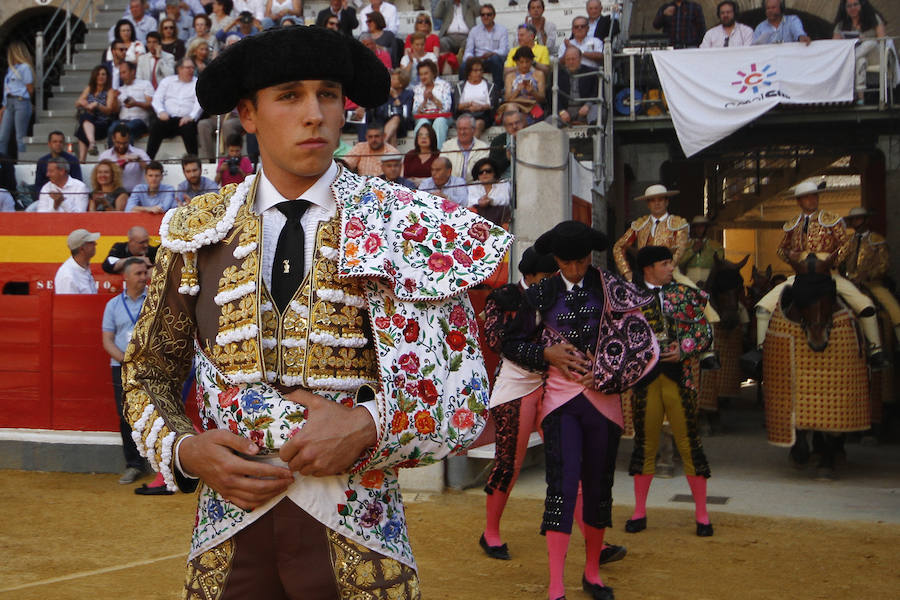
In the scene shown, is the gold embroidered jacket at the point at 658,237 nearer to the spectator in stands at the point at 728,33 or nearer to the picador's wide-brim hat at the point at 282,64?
the spectator in stands at the point at 728,33

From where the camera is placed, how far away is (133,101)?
502 inches

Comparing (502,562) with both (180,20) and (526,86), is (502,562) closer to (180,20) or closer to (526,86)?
(526,86)

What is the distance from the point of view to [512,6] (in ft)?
45.5

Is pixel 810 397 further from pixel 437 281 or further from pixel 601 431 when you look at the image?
pixel 437 281

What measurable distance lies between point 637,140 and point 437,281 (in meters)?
10.8

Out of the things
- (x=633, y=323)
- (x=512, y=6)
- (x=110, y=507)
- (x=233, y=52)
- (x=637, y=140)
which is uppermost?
(x=512, y=6)

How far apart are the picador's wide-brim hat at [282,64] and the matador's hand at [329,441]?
0.59 m

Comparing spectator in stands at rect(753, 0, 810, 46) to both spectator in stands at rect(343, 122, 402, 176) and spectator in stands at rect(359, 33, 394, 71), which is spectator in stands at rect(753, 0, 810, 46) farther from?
spectator in stands at rect(343, 122, 402, 176)

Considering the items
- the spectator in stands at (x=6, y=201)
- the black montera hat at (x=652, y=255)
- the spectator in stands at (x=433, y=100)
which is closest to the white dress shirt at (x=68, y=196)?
the spectator in stands at (x=6, y=201)

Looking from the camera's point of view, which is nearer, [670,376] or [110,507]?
[670,376]

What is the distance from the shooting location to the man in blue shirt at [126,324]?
24.0ft

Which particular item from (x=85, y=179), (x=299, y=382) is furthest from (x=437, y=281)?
(x=85, y=179)

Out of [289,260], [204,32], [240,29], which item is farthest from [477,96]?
[289,260]

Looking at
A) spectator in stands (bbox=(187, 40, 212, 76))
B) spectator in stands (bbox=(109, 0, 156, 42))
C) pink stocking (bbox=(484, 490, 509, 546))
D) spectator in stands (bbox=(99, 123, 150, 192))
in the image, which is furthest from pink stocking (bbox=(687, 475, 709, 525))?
spectator in stands (bbox=(109, 0, 156, 42))
